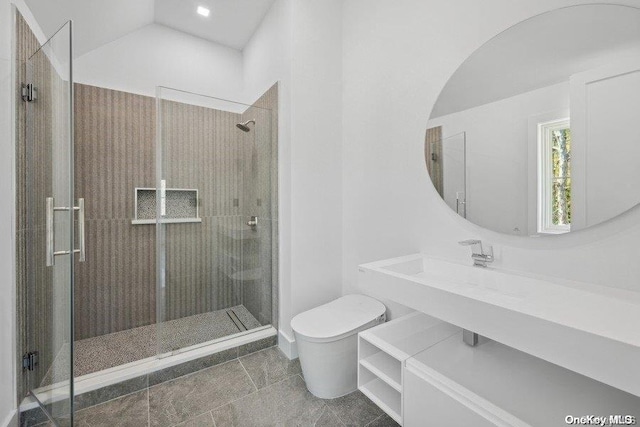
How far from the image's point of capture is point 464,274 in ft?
4.70

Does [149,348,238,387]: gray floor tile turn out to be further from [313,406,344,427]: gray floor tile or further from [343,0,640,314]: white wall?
[343,0,640,314]: white wall

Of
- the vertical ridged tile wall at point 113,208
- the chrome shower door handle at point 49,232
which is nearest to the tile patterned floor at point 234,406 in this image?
the chrome shower door handle at point 49,232

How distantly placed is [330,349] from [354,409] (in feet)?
1.21

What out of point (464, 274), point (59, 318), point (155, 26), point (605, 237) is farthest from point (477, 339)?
point (155, 26)

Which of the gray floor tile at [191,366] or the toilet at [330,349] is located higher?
the toilet at [330,349]

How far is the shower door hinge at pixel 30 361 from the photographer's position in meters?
1.48

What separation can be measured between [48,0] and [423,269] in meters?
2.65

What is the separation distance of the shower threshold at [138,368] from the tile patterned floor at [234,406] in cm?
11

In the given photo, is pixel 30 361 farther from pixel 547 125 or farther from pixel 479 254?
pixel 547 125

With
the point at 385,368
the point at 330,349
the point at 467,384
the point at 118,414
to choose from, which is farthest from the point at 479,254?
the point at 118,414

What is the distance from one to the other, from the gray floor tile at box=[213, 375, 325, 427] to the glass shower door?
30.5 inches

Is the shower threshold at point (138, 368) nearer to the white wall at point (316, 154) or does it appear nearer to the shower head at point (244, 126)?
the white wall at point (316, 154)

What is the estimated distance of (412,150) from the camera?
1.81m

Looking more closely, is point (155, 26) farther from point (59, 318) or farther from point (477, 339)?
point (477, 339)
